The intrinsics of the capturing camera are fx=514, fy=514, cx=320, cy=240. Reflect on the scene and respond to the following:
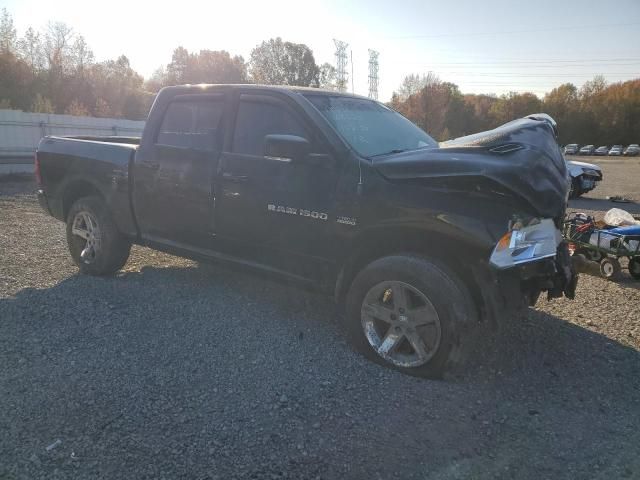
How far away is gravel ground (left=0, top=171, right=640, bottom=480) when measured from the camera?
256 cm

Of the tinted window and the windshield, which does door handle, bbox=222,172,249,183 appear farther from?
the windshield

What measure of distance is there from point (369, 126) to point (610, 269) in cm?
390

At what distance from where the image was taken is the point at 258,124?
4301mm

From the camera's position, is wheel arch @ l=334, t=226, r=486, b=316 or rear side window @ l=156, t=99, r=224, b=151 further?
rear side window @ l=156, t=99, r=224, b=151

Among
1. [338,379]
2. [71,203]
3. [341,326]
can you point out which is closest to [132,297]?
[71,203]

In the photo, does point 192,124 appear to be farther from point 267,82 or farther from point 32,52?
point 267,82

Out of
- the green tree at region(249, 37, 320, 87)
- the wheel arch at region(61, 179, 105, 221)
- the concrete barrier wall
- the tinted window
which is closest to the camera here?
the tinted window

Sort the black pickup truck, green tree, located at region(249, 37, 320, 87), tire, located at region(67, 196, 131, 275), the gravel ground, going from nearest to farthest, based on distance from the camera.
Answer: the gravel ground → the black pickup truck → tire, located at region(67, 196, 131, 275) → green tree, located at region(249, 37, 320, 87)

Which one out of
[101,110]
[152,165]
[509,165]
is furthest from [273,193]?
[101,110]

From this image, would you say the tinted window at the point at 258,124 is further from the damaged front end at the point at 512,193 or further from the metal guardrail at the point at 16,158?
the metal guardrail at the point at 16,158

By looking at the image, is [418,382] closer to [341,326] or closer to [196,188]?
[341,326]

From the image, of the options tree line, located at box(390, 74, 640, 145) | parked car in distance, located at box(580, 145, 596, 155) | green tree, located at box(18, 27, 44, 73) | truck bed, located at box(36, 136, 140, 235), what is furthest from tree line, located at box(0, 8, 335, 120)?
parked car in distance, located at box(580, 145, 596, 155)

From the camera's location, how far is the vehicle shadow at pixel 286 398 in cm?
258

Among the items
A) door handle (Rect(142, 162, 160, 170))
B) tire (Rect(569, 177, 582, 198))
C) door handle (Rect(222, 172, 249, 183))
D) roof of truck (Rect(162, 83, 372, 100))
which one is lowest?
tire (Rect(569, 177, 582, 198))
